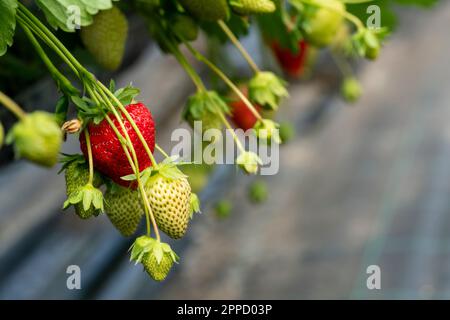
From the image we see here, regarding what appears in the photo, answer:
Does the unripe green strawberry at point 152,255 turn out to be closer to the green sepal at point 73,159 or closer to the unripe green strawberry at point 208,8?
the green sepal at point 73,159

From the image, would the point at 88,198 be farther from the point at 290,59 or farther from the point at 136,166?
the point at 290,59

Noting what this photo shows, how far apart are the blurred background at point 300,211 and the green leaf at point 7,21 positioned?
0.93 ft

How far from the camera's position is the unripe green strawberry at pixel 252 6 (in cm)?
61

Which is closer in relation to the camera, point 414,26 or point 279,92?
point 279,92

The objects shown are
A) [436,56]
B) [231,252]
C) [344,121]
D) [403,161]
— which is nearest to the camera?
[231,252]

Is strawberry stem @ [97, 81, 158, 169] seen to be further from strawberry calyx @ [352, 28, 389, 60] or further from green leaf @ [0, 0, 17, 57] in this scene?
strawberry calyx @ [352, 28, 389, 60]

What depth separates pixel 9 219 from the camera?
1217 mm

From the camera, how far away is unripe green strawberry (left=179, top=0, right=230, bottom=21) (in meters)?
0.62

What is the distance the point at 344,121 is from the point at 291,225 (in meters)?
0.45

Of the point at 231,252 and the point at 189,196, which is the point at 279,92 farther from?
the point at 231,252

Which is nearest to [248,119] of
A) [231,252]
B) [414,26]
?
[231,252]

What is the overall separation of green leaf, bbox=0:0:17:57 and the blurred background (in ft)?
0.93

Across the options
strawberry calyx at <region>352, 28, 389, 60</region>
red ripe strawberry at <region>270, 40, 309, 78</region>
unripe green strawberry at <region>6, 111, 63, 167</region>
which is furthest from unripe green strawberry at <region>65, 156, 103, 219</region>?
red ripe strawberry at <region>270, 40, 309, 78</region>

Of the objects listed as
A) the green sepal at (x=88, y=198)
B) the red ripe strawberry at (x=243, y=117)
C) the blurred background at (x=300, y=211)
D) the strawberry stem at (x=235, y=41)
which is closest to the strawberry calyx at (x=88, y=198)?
the green sepal at (x=88, y=198)
